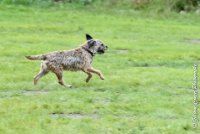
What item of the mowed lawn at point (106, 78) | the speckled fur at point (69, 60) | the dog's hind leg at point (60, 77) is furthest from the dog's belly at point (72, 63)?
the mowed lawn at point (106, 78)

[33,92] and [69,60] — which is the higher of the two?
[69,60]

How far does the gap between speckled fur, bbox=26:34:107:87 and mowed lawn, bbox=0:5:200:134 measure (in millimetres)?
394

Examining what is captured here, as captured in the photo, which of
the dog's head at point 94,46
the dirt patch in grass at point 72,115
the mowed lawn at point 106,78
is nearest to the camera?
the mowed lawn at point 106,78

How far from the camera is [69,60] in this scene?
1773 centimetres

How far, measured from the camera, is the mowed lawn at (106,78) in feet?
43.4

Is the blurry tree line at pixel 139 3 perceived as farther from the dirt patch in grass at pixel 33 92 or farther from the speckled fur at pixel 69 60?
the dirt patch in grass at pixel 33 92

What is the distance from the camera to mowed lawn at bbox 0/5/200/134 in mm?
13234

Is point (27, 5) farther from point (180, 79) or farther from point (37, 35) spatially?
point (180, 79)

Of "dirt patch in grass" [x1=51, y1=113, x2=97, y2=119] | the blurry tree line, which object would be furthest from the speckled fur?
the blurry tree line

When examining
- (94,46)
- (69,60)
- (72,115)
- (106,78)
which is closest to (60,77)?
(69,60)

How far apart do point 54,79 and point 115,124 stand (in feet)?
20.0

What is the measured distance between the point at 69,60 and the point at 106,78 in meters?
1.96

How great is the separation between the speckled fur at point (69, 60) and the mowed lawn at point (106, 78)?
394mm

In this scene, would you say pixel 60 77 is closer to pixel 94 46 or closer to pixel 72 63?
pixel 72 63
